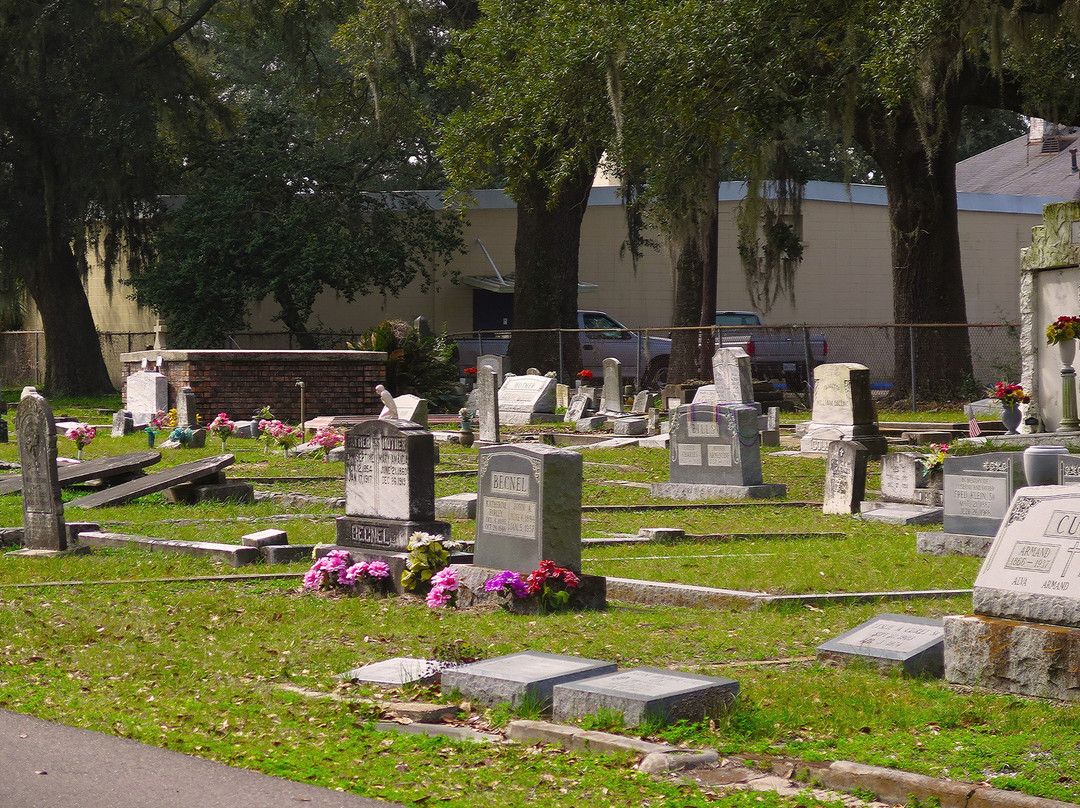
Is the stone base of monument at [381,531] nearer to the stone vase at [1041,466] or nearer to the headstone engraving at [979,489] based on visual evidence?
the headstone engraving at [979,489]

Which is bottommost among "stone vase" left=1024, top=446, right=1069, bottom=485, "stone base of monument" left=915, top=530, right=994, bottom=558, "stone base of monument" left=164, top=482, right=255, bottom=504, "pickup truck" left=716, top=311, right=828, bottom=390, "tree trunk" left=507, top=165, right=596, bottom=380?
"stone base of monument" left=915, top=530, right=994, bottom=558

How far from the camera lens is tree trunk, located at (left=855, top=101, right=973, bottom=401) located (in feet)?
76.4

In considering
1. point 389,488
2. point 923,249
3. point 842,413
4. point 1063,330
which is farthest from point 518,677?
point 923,249

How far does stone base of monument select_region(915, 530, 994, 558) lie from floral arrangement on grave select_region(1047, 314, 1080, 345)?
25.7 feet

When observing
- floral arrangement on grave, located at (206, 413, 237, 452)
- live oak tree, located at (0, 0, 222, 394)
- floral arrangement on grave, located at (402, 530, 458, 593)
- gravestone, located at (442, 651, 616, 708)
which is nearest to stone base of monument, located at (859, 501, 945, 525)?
floral arrangement on grave, located at (402, 530, 458, 593)

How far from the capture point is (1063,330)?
57.5ft

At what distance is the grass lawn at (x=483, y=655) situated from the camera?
16.7 feet

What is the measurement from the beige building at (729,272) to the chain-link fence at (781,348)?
194 centimetres

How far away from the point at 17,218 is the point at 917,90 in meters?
19.6

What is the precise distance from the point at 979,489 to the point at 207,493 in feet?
24.7

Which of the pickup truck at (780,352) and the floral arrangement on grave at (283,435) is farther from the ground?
the pickup truck at (780,352)

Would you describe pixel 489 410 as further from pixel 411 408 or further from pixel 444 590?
pixel 444 590

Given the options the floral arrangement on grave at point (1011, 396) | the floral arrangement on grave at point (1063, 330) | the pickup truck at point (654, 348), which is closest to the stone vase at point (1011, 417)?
the floral arrangement on grave at point (1011, 396)

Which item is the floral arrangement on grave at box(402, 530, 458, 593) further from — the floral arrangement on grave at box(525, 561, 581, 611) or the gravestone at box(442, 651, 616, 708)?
the gravestone at box(442, 651, 616, 708)
